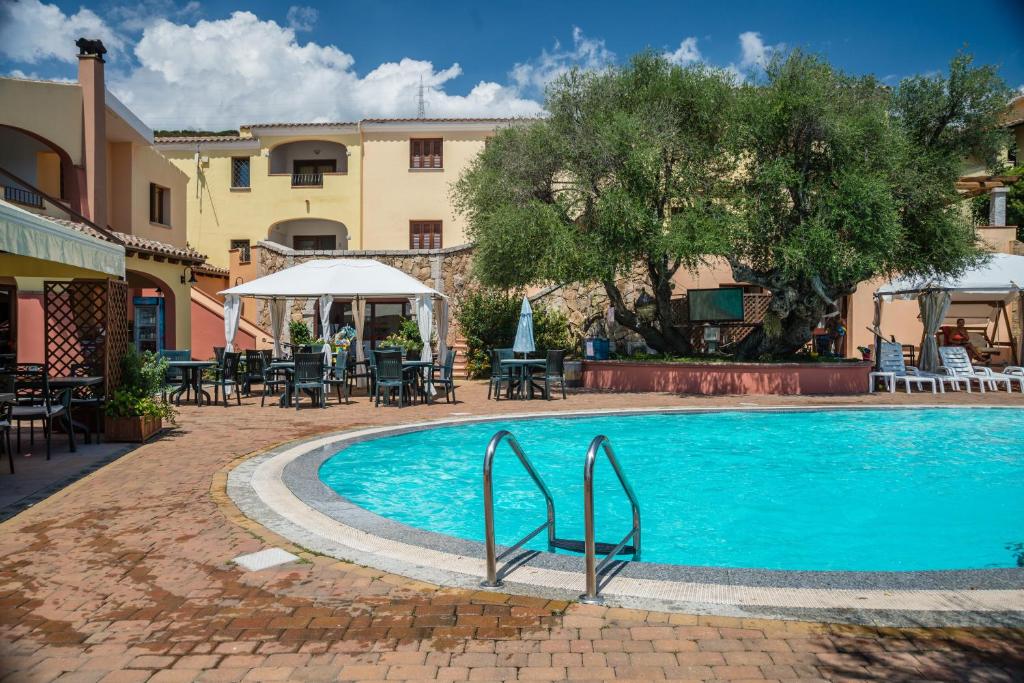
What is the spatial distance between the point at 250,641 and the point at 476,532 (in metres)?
3.63

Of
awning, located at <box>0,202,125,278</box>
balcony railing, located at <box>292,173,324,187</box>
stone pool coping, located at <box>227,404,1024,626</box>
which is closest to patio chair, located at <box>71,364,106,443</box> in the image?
awning, located at <box>0,202,125,278</box>

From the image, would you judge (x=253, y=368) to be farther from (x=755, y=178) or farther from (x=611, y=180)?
(x=755, y=178)

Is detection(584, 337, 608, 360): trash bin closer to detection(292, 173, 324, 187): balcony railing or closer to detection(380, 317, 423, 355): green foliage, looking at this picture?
detection(380, 317, 423, 355): green foliage

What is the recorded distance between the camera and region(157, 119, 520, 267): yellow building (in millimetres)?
28006

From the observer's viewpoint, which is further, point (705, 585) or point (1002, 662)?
point (705, 585)

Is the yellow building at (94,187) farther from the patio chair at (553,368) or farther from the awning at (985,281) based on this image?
the awning at (985,281)

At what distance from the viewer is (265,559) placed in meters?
4.41

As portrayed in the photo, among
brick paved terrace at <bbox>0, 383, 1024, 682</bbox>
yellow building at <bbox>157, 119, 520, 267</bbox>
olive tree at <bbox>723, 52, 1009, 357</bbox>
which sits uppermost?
yellow building at <bbox>157, 119, 520, 267</bbox>

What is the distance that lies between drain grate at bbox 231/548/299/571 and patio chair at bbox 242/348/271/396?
11.3m

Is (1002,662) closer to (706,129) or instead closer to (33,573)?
(33,573)

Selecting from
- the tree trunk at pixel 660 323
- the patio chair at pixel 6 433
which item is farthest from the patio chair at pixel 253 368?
the tree trunk at pixel 660 323

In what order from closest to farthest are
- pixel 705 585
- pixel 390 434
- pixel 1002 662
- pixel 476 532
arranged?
pixel 1002 662 → pixel 705 585 → pixel 476 532 → pixel 390 434

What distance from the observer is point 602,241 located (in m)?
15.4

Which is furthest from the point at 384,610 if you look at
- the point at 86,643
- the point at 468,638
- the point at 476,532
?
the point at 476,532
